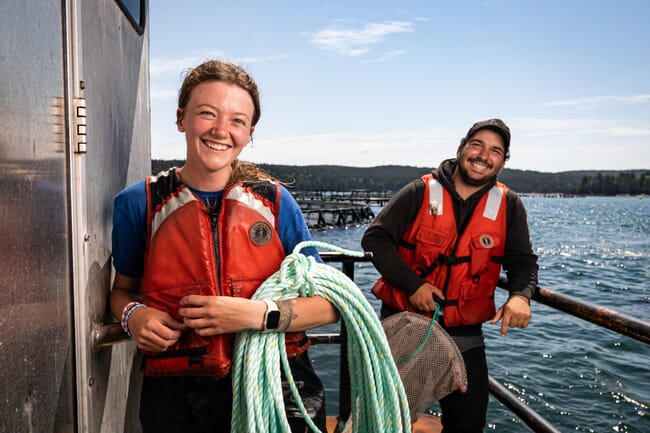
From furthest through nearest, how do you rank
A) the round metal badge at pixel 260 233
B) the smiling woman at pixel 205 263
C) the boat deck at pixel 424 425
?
the boat deck at pixel 424 425 → the round metal badge at pixel 260 233 → the smiling woman at pixel 205 263

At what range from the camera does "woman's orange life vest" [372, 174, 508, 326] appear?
2.65 meters

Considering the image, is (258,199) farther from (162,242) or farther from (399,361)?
(399,361)

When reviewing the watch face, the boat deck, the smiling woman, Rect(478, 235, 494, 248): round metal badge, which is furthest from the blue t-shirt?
the boat deck

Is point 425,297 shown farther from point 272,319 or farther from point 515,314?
point 272,319

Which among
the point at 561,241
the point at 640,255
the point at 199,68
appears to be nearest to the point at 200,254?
the point at 199,68

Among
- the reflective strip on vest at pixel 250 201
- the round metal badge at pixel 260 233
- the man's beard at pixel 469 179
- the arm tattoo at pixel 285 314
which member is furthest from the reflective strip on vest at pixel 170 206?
the man's beard at pixel 469 179

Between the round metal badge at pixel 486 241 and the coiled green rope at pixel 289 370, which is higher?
the round metal badge at pixel 486 241

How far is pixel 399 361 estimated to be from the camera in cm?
244

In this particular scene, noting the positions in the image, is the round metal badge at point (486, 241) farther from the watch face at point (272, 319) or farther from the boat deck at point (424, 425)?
the watch face at point (272, 319)

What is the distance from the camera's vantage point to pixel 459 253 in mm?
2688

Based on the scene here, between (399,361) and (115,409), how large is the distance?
1.38 m

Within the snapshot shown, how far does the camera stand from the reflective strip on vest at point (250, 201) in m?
1.60

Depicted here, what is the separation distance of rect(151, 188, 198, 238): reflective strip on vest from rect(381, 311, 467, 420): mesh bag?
4.41 feet

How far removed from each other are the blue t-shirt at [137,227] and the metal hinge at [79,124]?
0.27 metres
